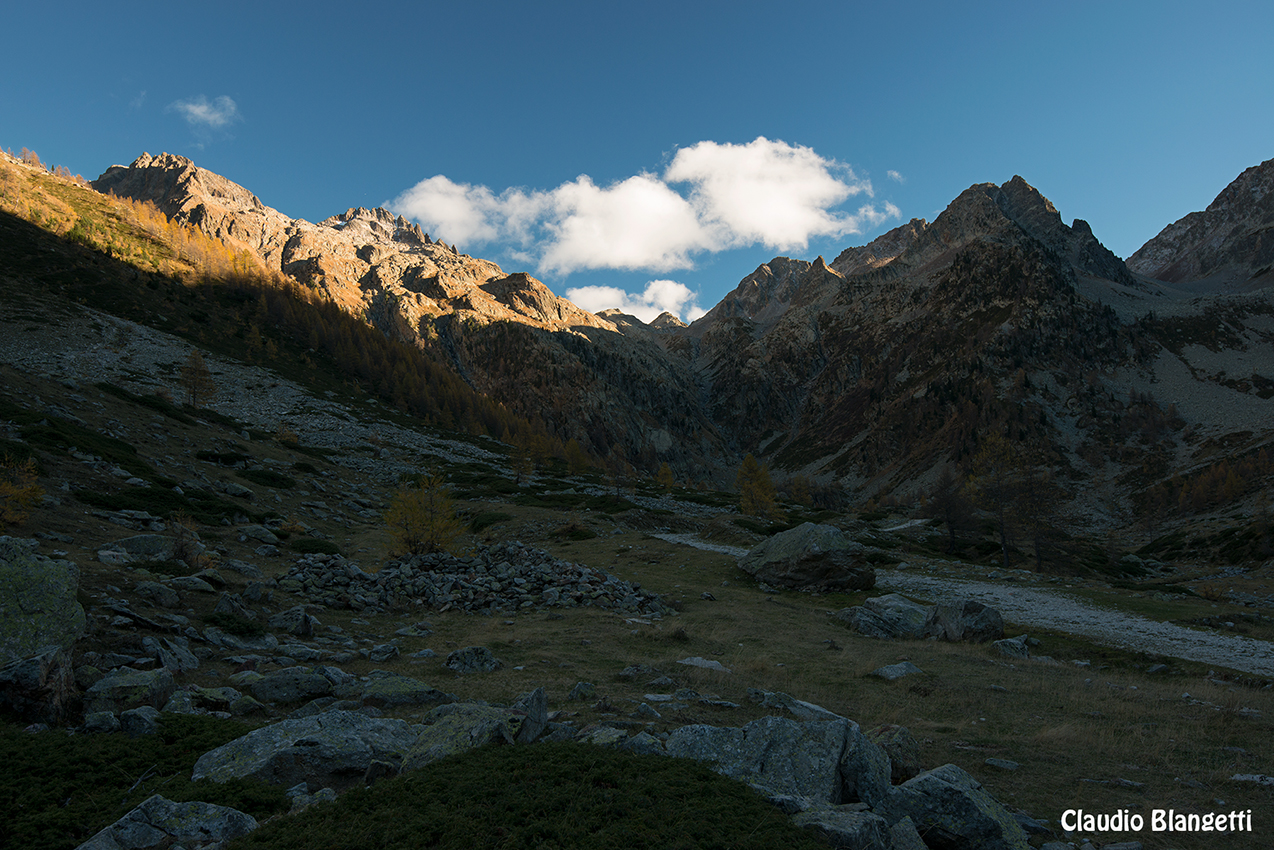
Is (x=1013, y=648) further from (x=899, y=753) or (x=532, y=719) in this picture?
(x=532, y=719)

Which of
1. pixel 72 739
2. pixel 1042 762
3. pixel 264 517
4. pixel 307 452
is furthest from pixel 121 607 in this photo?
pixel 307 452

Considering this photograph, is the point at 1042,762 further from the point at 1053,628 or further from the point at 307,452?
the point at 307,452

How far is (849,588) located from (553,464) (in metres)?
79.1

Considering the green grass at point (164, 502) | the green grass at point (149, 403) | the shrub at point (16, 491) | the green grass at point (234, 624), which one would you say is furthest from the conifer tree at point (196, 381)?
the green grass at point (234, 624)

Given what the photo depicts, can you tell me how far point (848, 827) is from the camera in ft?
15.7

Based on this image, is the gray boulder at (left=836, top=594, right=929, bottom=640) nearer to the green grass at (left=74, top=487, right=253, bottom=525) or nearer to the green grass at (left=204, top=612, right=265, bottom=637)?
the green grass at (left=204, top=612, right=265, bottom=637)

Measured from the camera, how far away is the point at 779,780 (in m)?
6.08

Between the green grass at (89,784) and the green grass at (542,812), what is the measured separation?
1.30m

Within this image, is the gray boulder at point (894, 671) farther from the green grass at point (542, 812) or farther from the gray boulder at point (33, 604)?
the gray boulder at point (33, 604)

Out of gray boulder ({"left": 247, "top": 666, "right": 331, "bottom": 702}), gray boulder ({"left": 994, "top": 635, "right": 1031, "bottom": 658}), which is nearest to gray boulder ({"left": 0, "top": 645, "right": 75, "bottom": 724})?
gray boulder ({"left": 247, "top": 666, "right": 331, "bottom": 702})

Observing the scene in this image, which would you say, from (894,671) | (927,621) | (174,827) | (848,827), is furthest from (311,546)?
(927,621)

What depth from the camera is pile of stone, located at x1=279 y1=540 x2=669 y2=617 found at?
1758 centimetres

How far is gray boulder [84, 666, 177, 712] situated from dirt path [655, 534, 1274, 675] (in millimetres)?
27932

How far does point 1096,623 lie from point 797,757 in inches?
1051
